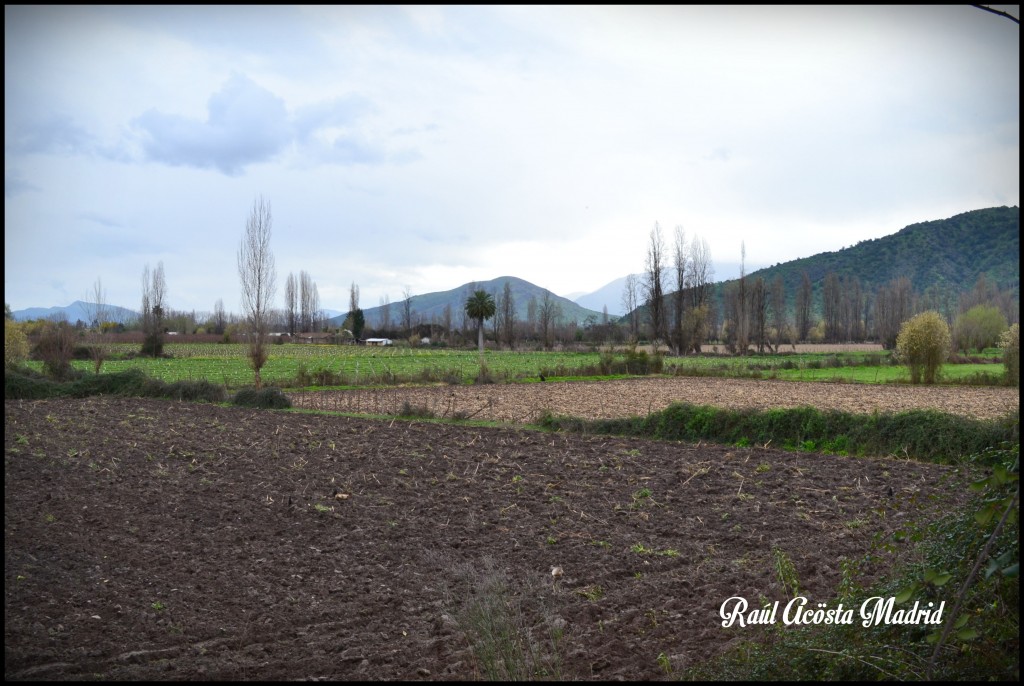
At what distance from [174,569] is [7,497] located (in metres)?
4.03

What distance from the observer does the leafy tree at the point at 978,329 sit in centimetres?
5009

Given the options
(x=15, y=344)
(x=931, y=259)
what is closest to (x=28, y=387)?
(x=15, y=344)

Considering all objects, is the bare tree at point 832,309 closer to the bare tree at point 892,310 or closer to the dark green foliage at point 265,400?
the bare tree at point 892,310

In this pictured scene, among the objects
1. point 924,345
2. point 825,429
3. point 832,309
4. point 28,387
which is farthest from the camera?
point 832,309

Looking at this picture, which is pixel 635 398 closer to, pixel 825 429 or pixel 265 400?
pixel 825 429

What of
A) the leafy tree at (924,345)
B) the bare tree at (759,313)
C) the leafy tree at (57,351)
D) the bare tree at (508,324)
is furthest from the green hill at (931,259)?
the leafy tree at (57,351)

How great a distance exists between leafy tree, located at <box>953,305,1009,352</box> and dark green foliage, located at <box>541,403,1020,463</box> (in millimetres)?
43028

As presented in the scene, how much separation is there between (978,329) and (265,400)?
167ft

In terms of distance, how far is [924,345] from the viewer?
2900cm

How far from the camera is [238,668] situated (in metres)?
4.77

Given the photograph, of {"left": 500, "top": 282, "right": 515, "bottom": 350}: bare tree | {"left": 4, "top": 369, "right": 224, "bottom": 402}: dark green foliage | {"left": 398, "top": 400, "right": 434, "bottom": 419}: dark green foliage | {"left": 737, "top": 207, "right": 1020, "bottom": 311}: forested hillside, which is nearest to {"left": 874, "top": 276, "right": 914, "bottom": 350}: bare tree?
{"left": 737, "top": 207, "right": 1020, "bottom": 311}: forested hillside

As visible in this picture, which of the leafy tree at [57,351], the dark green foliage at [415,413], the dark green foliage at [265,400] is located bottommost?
the dark green foliage at [415,413]

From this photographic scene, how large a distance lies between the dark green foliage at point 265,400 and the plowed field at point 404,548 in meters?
6.51

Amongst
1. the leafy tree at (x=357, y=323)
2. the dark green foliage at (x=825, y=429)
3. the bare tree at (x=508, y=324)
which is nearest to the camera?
the dark green foliage at (x=825, y=429)
